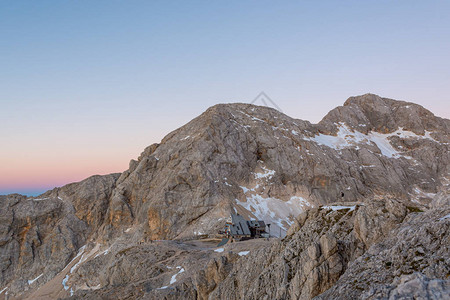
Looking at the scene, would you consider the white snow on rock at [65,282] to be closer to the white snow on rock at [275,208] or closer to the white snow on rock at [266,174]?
the white snow on rock at [275,208]

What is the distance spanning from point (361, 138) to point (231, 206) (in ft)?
307

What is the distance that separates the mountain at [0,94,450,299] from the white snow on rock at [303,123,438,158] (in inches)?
36.4

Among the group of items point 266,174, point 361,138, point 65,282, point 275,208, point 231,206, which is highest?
point 361,138

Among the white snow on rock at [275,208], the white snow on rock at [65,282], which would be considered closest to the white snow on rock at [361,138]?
the white snow on rock at [275,208]

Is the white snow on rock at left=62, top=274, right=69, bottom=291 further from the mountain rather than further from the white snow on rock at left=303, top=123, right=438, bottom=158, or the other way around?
the white snow on rock at left=303, top=123, right=438, bottom=158

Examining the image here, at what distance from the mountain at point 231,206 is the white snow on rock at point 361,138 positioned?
0.92m

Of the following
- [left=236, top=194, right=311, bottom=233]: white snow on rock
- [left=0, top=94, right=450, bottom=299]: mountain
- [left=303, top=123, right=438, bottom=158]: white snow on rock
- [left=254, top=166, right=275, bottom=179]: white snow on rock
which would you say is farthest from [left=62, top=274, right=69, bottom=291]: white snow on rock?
[left=303, top=123, right=438, bottom=158]: white snow on rock

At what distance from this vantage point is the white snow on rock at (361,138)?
168 m

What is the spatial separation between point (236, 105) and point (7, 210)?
104 meters

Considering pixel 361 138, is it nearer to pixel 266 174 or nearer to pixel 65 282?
pixel 266 174

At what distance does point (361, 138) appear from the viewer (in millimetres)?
177625

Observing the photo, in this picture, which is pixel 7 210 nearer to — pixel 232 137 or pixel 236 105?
pixel 232 137

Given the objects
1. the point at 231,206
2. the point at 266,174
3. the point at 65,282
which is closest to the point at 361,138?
the point at 266,174

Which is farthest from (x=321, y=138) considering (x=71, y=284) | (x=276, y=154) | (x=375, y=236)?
(x=375, y=236)
